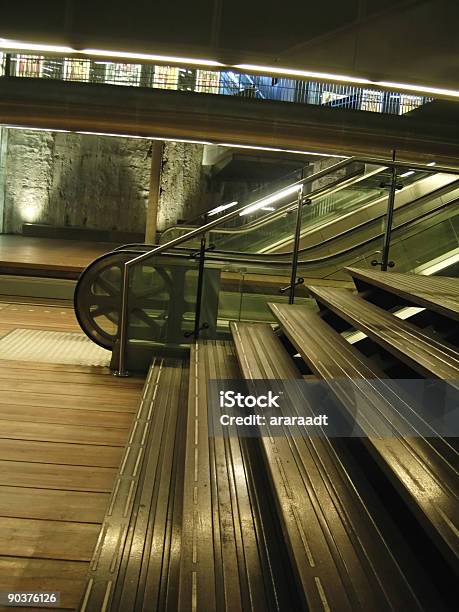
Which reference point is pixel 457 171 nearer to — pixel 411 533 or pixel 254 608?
pixel 411 533

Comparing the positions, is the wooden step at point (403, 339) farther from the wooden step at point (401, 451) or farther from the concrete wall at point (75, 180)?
the concrete wall at point (75, 180)

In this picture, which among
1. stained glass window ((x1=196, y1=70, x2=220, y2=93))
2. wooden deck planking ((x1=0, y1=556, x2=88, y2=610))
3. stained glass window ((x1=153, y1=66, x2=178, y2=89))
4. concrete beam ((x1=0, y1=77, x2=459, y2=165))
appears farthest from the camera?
stained glass window ((x1=153, y1=66, x2=178, y2=89))

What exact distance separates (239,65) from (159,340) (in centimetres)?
211

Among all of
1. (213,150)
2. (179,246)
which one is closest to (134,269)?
(179,246)

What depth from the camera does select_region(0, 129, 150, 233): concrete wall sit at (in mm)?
14109

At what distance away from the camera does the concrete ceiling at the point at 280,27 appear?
204 inches

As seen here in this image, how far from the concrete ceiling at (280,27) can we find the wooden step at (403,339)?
2.89m

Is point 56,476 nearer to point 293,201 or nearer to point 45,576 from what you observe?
point 45,576

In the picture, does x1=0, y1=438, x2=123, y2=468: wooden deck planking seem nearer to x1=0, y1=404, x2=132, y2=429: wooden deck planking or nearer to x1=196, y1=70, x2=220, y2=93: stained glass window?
x1=0, y1=404, x2=132, y2=429: wooden deck planking

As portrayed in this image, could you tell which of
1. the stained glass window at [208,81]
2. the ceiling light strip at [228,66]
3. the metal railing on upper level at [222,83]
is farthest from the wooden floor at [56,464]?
the stained glass window at [208,81]

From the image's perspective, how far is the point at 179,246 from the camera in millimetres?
4188

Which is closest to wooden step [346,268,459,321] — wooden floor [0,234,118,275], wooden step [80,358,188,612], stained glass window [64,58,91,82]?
wooden step [80,358,188,612]

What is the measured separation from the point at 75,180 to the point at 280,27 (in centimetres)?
988

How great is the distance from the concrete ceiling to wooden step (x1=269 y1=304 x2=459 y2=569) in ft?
11.8
